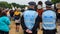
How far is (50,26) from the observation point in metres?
8.48

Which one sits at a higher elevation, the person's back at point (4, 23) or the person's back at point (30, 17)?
the person's back at point (30, 17)

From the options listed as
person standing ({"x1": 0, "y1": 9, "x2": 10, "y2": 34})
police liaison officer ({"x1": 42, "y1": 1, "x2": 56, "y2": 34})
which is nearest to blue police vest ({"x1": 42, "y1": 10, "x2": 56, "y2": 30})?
police liaison officer ({"x1": 42, "y1": 1, "x2": 56, "y2": 34})

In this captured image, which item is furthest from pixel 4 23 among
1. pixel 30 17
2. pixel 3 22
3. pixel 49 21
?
pixel 49 21

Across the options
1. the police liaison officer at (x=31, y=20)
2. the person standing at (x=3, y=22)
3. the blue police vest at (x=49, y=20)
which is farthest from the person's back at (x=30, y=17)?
the person standing at (x=3, y=22)

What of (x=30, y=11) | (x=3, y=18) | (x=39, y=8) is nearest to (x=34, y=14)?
(x=30, y=11)

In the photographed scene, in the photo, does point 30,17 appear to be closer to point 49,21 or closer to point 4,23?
point 49,21

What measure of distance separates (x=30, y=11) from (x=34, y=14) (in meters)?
0.16

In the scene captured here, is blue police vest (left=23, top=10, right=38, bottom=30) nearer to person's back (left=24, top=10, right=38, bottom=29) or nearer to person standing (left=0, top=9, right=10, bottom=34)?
person's back (left=24, top=10, right=38, bottom=29)

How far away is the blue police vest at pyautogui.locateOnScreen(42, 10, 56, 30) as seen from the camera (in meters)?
8.42

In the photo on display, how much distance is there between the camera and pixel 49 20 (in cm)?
844

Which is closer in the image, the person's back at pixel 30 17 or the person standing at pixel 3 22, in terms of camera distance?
the person's back at pixel 30 17

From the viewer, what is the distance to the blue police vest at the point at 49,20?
8.42 m

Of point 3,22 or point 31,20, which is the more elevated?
point 31,20

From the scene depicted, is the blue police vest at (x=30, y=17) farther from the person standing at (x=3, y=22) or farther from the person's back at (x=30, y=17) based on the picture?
the person standing at (x=3, y=22)
